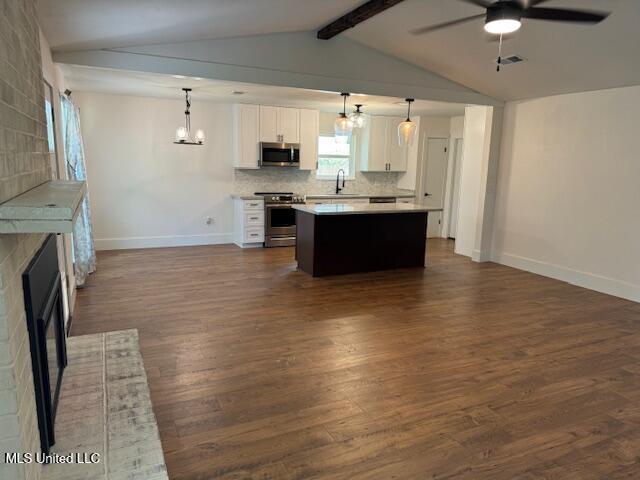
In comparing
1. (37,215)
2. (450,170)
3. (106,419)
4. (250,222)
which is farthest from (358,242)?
(37,215)

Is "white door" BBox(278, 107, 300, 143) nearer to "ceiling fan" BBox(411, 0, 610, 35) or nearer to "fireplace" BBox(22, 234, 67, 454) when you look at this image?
"ceiling fan" BBox(411, 0, 610, 35)

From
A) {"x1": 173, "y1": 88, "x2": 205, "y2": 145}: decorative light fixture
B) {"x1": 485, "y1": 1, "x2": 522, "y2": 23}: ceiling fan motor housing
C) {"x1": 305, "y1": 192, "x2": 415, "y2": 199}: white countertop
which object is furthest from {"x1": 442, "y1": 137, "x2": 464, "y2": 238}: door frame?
{"x1": 485, "y1": 1, "x2": 522, "y2": 23}: ceiling fan motor housing

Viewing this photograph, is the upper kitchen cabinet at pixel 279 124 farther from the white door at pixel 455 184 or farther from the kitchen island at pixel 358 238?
the white door at pixel 455 184

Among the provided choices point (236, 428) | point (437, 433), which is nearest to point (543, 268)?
point (437, 433)

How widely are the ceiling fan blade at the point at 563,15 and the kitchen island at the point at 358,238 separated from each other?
3.04 m

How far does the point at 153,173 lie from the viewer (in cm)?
706

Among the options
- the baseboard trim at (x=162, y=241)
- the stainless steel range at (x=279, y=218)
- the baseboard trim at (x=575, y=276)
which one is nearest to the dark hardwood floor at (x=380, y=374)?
the baseboard trim at (x=575, y=276)

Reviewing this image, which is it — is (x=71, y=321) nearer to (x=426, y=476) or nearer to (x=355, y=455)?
(x=355, y=455)

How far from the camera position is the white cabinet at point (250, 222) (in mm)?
7309

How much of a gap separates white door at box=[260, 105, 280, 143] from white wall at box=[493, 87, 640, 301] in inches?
149

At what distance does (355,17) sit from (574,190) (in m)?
3.67

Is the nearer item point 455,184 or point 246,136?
point 246,136

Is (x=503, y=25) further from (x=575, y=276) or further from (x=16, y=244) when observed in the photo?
(x=575, y=276)

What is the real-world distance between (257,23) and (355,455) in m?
3.97
